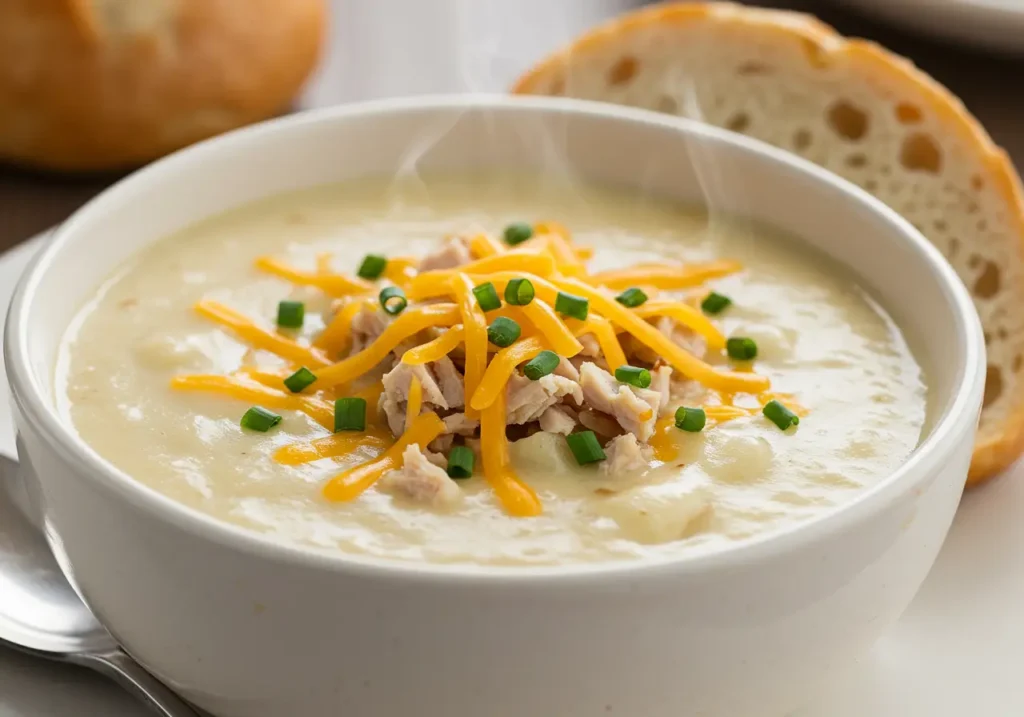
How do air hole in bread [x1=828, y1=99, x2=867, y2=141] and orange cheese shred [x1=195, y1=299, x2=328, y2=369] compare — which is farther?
air hole in bread [x1=828, y1=99, x2=867, y2=141]

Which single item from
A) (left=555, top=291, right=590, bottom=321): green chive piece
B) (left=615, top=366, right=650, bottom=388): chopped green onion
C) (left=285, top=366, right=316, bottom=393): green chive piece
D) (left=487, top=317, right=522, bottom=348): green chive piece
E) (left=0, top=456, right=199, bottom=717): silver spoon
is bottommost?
(left=0, top=456, right=199, bottom=717): silver spoon

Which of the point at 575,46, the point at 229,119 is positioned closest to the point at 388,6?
the point at 229,119

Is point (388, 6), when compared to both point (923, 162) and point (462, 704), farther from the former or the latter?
point (462, 704)

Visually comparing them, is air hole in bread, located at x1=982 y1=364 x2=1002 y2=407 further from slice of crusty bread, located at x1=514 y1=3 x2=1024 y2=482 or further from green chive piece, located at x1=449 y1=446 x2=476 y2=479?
green chive piece, located at x1=449 y1=446 x2=476 y2=479

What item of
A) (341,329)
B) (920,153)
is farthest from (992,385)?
(341,329)

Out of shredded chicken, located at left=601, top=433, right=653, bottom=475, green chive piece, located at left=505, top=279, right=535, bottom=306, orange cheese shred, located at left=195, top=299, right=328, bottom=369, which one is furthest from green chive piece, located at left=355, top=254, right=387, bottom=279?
shredded chicken, located at left=601, top=433, right=653, bottom=475

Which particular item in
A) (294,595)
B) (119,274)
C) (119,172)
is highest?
(294,595)

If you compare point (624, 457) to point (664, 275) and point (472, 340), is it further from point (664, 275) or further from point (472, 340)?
point (664, 275)
